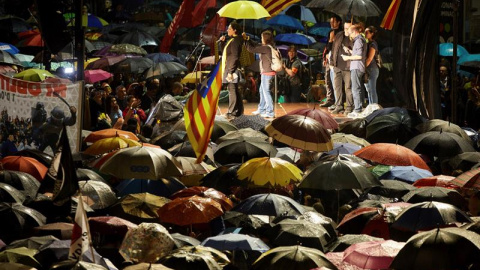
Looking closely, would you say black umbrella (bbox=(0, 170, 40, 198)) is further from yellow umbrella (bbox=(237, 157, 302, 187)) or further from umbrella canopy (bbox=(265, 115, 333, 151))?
umbrella canopy (bbox=(265, 115, 333, 151))

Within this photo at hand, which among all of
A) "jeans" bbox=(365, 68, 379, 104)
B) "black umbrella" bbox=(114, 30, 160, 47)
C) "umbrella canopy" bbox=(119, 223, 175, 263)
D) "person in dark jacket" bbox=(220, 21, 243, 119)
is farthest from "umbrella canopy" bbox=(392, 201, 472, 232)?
"black umbrella" bbox=(114, 30, 160, 47)

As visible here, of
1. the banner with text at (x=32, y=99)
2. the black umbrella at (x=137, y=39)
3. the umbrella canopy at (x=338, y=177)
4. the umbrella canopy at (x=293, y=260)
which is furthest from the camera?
the black umbrella at (x=137, y=39)

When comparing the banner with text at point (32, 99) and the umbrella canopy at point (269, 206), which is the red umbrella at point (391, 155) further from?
the banner with text at point (32, 99)

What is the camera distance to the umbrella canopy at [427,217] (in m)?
14.7

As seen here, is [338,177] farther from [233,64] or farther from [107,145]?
[233,64]

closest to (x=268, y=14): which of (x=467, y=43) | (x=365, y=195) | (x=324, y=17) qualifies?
(x=365, y=195)

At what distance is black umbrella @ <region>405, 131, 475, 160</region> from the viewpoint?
20.5m

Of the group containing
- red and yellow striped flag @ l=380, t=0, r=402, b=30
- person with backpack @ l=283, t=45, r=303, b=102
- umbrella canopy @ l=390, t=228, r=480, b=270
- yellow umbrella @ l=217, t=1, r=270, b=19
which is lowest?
person with backpack @ l=283, t=45, r=303, b=102

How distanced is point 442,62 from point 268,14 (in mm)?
8193

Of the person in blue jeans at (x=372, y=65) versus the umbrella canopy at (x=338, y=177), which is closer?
the umbrella canopy at (x=338, y=177)

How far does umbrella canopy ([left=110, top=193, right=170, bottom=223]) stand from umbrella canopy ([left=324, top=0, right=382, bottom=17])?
10.1 metres

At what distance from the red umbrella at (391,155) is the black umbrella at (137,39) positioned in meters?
16.1

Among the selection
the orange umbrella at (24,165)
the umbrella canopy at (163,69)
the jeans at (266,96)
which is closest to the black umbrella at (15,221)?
the orange umbrella at (24,165)

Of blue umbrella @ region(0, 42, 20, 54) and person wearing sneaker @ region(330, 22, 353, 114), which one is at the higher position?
person wearing sneaker @ region(330, 22, 353, 114)
